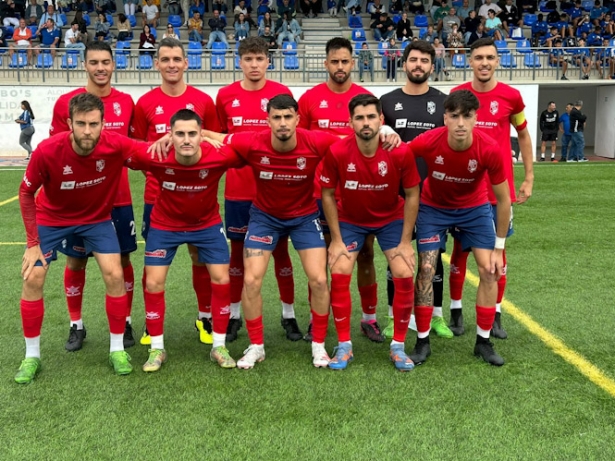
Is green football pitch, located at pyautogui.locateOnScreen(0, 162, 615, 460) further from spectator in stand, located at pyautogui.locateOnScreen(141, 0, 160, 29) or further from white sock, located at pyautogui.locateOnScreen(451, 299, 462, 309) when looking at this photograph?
spectator in stand, located at pyautogui.locateOnScreen(141, 0, 160, 29)

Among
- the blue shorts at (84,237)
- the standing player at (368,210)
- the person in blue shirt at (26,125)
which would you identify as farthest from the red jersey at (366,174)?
the person in blue shirt at (26,125)

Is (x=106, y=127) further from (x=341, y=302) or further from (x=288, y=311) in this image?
(x=341, y=302)

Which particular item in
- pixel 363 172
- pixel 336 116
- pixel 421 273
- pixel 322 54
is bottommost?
pixel 421 273

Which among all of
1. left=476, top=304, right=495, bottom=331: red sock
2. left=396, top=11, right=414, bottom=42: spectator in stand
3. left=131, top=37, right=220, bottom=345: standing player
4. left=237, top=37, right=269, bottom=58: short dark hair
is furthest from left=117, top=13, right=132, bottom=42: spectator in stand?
left=476, top=304, right=495, bottom=331: red sock

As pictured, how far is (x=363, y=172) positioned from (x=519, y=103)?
65.6 inches

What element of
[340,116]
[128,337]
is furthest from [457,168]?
[128,337]

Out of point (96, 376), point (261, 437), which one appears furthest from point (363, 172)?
point (96, 376)

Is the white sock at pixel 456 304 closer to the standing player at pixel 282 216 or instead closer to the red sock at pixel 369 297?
the red sock at pixel 369 297

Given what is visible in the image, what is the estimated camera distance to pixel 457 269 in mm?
5523

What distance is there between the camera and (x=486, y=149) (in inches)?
177

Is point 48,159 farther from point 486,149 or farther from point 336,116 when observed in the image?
point 486,149

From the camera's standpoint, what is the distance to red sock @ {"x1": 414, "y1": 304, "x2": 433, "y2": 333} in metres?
4.85

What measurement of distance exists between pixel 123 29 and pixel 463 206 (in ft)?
77.4

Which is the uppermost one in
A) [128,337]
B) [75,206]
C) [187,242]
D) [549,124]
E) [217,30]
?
[217,30]
